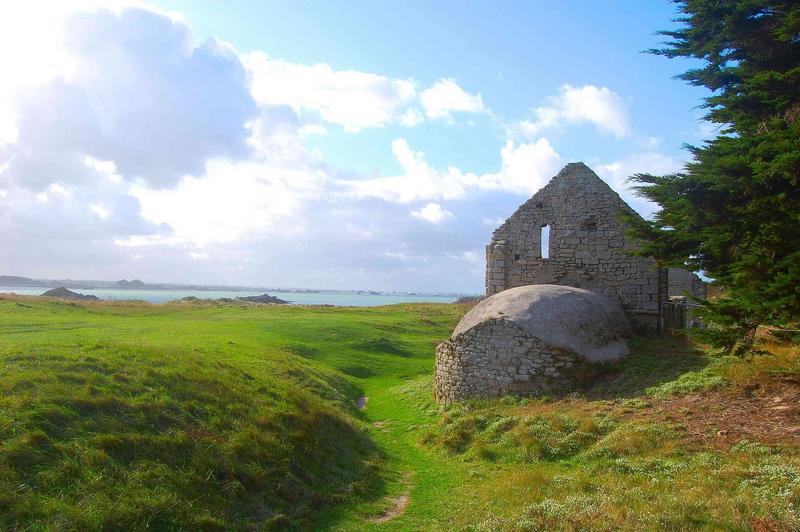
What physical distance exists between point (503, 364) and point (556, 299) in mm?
2785

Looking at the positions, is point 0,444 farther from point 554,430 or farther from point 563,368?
point 563,368

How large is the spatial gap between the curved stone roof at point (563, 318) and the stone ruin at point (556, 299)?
0.03 m

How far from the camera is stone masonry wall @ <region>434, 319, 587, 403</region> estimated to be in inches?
621

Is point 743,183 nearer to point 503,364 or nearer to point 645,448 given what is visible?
point 645,448

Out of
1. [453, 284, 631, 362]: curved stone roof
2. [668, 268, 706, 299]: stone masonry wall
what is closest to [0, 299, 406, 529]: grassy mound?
[453, 284, 631, 362]: curved stone roof

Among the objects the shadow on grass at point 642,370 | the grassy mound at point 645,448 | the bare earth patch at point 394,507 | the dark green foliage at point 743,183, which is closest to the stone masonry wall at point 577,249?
the shadow on grass at point 642,370

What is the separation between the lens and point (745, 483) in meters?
8.02

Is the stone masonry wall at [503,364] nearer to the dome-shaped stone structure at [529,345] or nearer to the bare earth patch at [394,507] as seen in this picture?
the dome-shaped stone structure at [529,345]

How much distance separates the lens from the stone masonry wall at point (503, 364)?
15.8 metres

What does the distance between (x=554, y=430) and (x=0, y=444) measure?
10382mm

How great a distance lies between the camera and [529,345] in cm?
1603

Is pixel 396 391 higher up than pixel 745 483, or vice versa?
pixel 745 483

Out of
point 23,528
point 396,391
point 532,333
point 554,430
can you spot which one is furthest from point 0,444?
point 396,391

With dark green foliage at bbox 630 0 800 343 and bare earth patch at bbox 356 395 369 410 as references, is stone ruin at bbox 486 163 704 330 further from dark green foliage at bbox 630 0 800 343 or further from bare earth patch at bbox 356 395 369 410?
Result: bare earth patch at bbox 356 395 369 410
